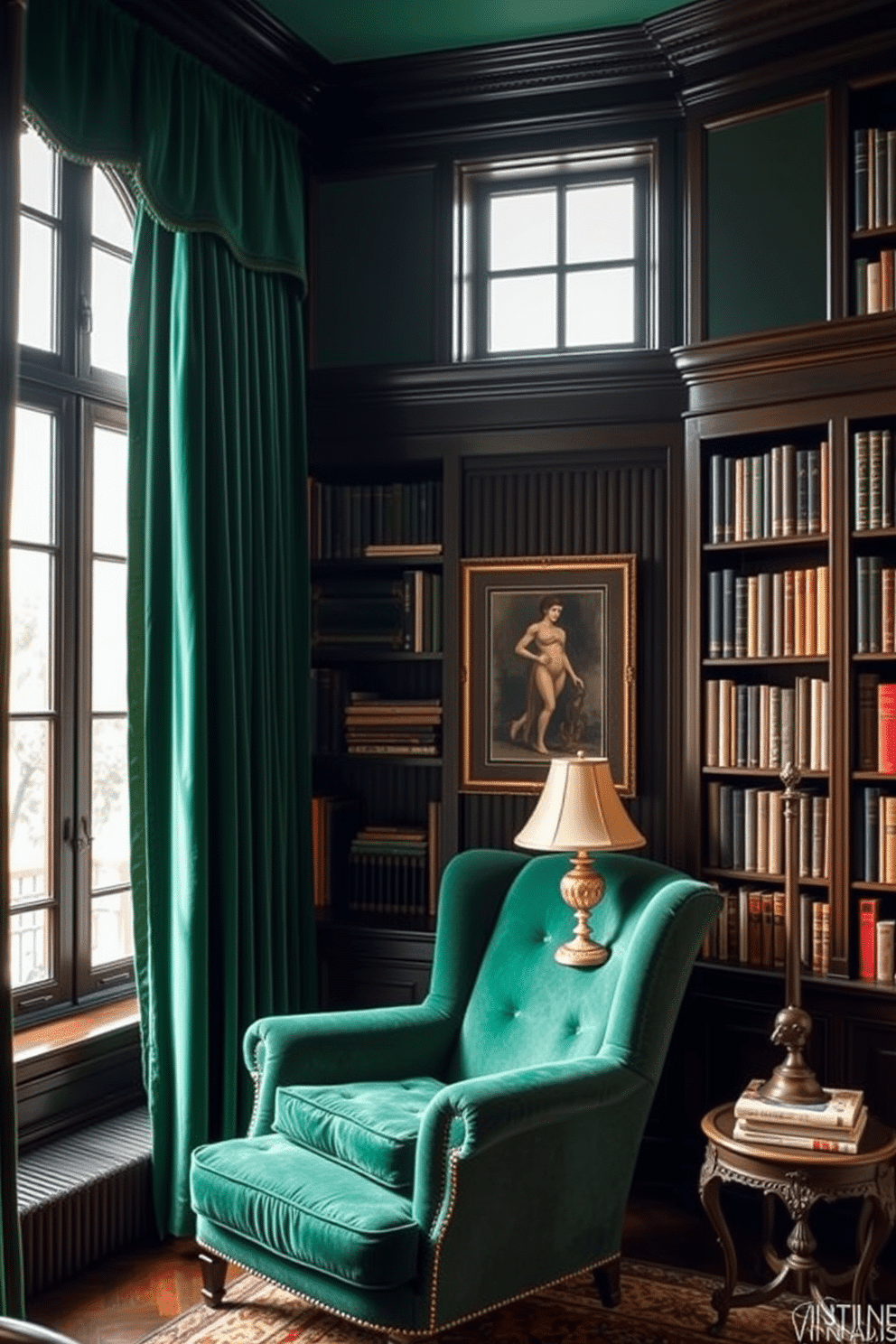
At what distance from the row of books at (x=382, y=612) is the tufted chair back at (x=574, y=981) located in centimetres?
96

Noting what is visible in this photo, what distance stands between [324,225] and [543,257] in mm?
766

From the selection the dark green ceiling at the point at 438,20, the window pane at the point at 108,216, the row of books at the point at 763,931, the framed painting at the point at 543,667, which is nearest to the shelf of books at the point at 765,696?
the row of books at the point at 763,931

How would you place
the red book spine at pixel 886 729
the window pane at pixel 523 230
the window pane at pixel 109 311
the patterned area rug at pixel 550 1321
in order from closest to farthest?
1. the patterned area rug at pixel 550 1321
2. the red book spine at pixel 886 729
3. the window pane at pixel 109 311
4. the window pane at pixel 523 230

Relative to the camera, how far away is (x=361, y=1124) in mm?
3234

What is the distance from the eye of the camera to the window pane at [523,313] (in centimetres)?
455

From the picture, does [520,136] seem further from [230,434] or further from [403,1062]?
[403,1062]

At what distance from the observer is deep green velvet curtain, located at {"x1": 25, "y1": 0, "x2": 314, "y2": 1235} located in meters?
3.82

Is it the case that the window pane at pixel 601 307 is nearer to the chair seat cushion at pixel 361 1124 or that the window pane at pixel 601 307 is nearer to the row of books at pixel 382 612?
the row of books at pixel 382 612

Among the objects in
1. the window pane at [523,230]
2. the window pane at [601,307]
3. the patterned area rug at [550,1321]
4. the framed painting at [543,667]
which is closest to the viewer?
the patterned area rug at [550,1321]

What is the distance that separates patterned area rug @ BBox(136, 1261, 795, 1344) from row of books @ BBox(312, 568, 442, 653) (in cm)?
199

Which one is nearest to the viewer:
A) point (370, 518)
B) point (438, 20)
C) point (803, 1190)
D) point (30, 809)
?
point (803, 1190)

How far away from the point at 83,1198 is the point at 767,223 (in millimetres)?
3252

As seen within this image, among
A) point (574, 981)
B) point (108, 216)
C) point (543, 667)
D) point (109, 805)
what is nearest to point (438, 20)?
point (108, 216)

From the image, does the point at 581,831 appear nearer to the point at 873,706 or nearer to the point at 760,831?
the point at 760,831
